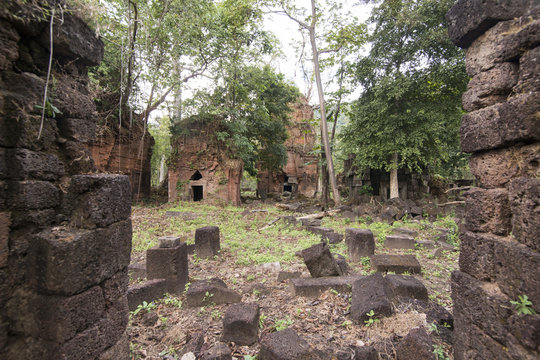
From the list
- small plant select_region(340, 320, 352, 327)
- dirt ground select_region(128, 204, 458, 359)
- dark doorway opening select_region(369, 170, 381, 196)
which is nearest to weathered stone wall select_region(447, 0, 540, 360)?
dirt ground select_region(128, 204, 458, 359)

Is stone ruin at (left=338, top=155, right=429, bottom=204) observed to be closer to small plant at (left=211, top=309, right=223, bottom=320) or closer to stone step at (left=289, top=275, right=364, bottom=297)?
stone step at (left=289, top=275, right=364, bottom=297)

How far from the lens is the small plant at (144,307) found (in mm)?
3869

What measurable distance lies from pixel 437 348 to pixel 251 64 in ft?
54.3

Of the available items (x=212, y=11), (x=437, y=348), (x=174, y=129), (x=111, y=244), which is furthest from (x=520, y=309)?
(x=174, y=129)

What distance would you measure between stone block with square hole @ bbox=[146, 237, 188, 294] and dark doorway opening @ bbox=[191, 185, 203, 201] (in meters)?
13.6

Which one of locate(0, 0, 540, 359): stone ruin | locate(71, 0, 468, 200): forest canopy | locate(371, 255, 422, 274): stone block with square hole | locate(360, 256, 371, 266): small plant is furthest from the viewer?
locate(71, 0, 468, 200): forest canopy

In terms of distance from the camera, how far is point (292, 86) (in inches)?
849

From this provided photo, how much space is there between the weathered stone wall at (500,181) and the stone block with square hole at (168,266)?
4.13 m

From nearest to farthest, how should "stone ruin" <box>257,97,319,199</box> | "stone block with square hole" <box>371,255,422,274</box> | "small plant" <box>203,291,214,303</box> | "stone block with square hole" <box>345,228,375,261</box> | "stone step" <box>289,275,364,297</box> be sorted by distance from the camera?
"small plant" <box>203,291,214,303</box> < "stone step" <box>289,275,364,297</box> < "stone block with square hole" <box>371,255,422,274</box> < "stone block with square hole" <box>345,228,375,261</box> < "stone ruin" <box>257,97,319,199</box>

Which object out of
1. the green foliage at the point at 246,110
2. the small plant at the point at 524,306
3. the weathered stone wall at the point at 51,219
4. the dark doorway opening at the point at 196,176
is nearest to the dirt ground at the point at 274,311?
the weathered stone wall at the point at 51,219

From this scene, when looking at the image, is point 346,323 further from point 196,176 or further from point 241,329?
point 196,176

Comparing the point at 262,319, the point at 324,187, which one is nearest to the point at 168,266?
the point at 262,319

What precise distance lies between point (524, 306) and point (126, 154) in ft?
59.7

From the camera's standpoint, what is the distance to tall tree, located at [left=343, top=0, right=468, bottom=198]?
12391 mm
